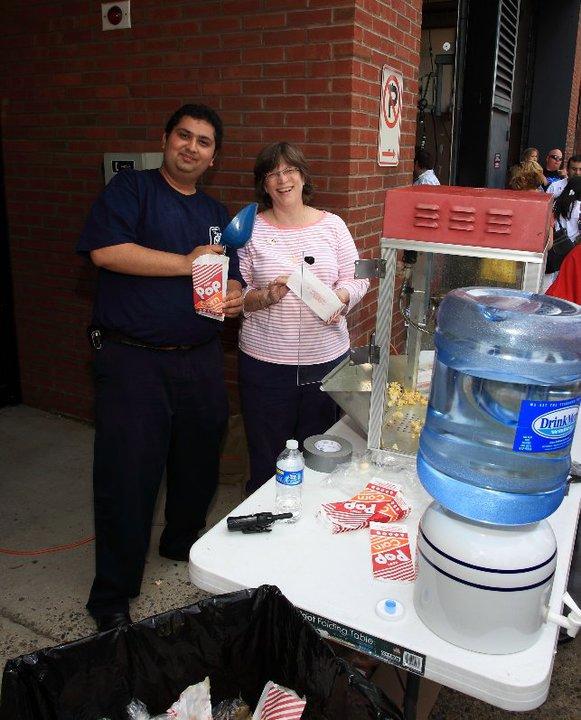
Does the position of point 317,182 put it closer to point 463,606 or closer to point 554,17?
point 463,606

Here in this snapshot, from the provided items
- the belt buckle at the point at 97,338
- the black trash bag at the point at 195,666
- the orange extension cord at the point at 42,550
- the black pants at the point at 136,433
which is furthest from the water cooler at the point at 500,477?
the orange extension cord at the point at 42,550

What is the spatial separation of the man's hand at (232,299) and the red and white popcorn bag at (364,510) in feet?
3.12

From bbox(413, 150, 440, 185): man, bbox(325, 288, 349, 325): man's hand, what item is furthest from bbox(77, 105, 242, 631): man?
bbox(413, 150, 440, 185): man

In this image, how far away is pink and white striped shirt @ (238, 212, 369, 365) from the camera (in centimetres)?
276

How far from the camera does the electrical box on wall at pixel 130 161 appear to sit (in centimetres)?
376

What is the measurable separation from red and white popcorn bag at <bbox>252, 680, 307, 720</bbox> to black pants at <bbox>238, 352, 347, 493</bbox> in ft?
4.72

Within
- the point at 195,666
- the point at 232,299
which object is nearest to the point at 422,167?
the point at 232,299

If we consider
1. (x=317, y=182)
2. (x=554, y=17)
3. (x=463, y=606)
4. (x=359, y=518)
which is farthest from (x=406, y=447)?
(x=554, y=17)

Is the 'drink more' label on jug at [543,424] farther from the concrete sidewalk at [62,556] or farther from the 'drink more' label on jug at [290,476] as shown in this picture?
the concrete sidewalk at [62,556]

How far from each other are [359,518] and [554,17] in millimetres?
10223

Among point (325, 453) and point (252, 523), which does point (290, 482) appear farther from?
point (325, 453)

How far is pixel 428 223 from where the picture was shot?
183 centimetres

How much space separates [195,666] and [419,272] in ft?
4.67

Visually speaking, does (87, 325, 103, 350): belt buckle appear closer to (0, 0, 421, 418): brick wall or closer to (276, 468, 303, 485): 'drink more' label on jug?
(276, 468, 303, 485): 'drink more' label on jug
